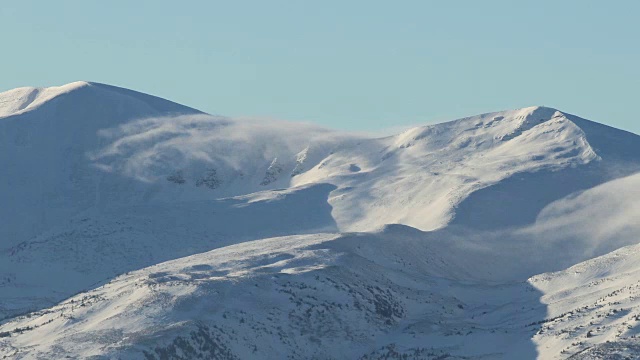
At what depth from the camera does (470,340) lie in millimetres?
149500

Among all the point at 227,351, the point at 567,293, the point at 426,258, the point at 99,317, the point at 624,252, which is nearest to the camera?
the point at 227,351

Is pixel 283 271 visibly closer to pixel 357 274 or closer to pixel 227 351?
pixel 357 274

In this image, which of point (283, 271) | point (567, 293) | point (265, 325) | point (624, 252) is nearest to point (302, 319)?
point (265, 325)

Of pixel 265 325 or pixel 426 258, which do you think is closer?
pixel 265 325

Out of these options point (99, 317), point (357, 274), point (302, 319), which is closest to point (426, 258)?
point (357, 274)

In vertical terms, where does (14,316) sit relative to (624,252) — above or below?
below

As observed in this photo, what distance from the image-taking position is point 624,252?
7229 inches

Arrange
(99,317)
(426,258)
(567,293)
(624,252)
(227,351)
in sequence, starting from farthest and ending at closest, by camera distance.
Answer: (426,258) → (624,252) → (567,293) → (99,317) → (227,351)

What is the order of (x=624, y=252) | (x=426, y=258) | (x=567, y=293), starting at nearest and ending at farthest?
(x=567, y=293) < (x=624, y=252) < (x=426, y=258)

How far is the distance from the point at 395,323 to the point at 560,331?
20.5 metres

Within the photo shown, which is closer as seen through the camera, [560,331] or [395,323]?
[560,331]

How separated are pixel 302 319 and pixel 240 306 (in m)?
6.47

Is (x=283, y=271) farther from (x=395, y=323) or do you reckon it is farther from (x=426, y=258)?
(x=426, y=258)

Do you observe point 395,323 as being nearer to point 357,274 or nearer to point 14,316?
point 357,274
